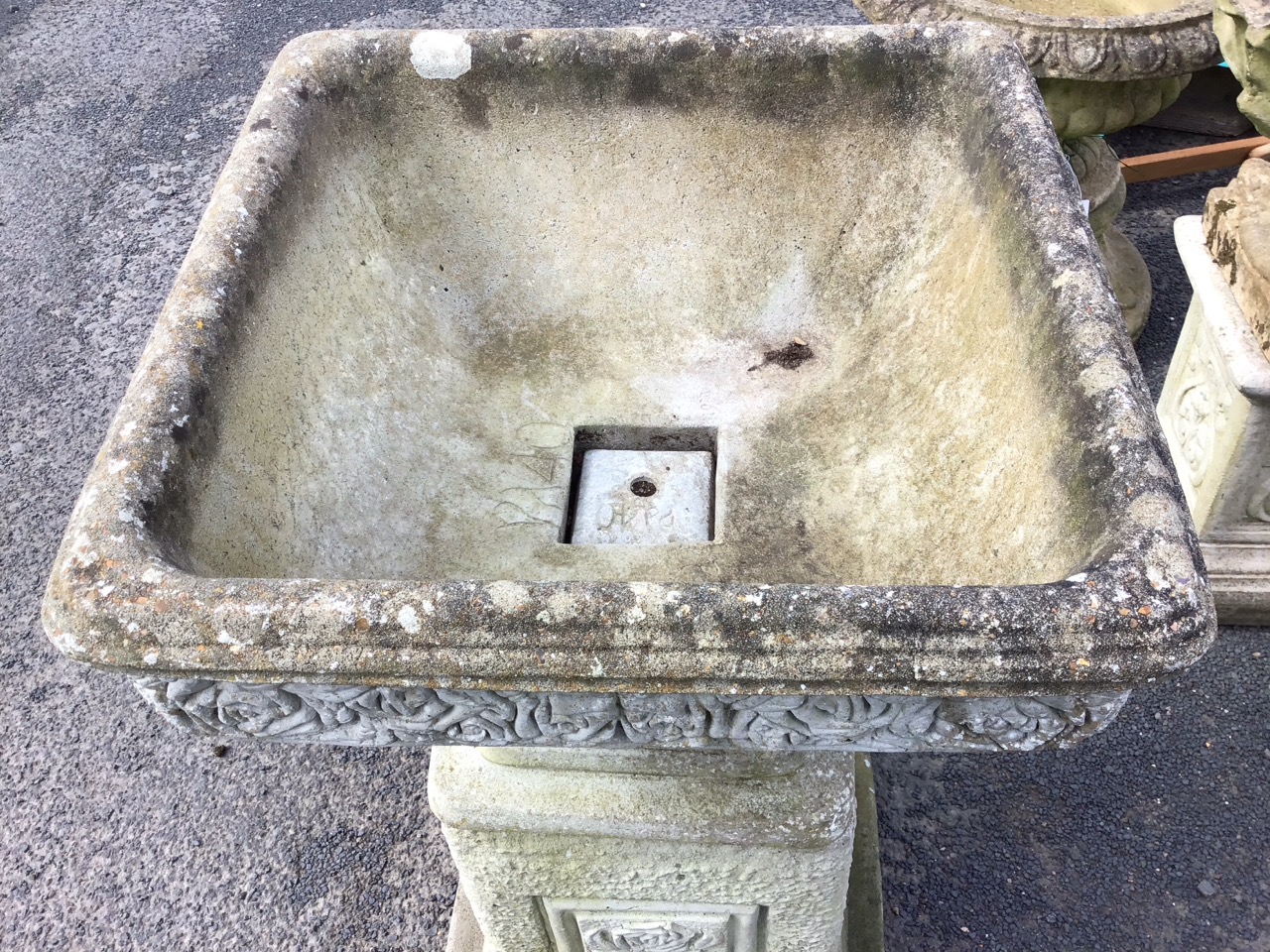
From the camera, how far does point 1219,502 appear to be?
1959 millimetres

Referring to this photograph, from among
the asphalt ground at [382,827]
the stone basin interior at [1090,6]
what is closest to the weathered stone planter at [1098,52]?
the stone basin interior at [1090,6]

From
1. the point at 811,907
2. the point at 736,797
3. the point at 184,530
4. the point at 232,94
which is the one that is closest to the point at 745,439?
the point at 736,797

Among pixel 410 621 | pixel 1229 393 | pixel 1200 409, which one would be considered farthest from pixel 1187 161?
pixel 410 621

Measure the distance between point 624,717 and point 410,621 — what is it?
22 centimetres

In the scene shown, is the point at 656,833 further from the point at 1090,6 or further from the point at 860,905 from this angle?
the point at 1090,6

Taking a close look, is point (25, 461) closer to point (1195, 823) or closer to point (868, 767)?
point (868, 767)

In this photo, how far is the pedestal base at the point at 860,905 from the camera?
5.41 feet

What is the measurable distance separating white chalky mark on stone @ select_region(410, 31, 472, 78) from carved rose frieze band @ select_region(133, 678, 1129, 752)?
1020mm

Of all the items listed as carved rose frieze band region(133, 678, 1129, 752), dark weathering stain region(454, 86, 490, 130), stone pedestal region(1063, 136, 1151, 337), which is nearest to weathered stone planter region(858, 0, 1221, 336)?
stone pedestal region(1063, 136, 1151, 337)

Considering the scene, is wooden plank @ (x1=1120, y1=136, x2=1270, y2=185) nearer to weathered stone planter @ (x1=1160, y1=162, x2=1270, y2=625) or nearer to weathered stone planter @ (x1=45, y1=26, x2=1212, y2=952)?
weathered stone planter @ (x1=1160, y1=162, x2=1270, y2=625)

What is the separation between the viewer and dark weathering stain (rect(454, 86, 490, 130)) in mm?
1516

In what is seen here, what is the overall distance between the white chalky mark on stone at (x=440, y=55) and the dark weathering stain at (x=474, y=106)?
0.03 metres

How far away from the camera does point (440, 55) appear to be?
4.88 feet

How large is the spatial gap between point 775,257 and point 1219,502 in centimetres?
109
